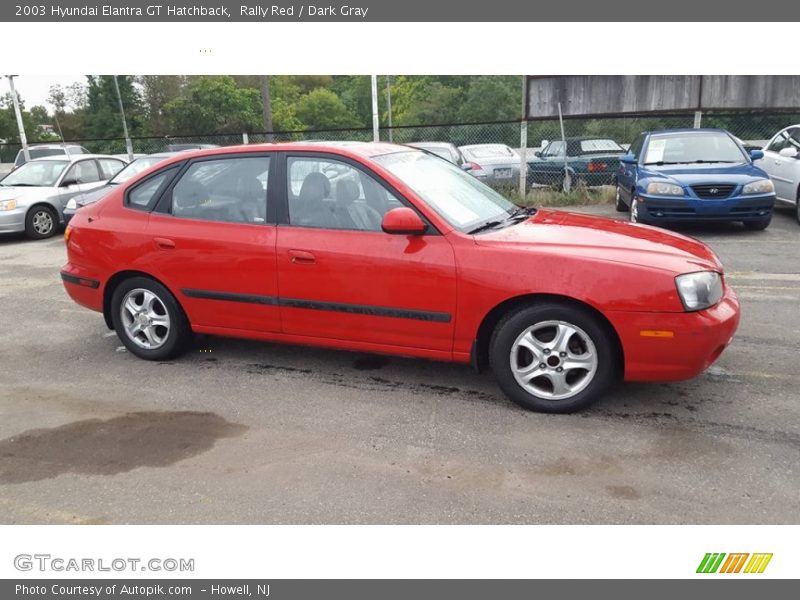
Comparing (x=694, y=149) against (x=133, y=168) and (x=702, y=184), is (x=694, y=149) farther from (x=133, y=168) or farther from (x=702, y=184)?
(x=133, y=168)

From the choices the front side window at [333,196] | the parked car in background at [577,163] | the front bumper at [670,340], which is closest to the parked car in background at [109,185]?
the parked car in background at [577,163]

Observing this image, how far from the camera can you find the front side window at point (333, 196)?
13.7 ft

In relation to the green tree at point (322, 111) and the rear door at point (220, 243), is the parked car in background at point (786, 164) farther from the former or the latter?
Answer: the green tree at point (322, 111)

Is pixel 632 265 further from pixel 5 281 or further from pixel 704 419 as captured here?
pixel 5 281

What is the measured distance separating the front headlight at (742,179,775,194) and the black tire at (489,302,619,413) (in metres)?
6.41

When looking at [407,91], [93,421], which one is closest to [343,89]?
[407,91]

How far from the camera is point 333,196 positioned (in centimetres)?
431

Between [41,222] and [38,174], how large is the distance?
1381 millimetres

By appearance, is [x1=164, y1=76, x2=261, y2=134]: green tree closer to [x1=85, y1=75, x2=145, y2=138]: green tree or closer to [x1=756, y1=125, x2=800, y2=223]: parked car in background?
[x1=85, y1=75, x2=145, y2=138]: green tree

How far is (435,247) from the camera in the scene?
12.8 ft

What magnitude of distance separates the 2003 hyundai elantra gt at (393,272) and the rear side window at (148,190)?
1 cm

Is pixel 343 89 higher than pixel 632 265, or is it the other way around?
pixel 343 89

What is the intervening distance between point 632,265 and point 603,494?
128cm

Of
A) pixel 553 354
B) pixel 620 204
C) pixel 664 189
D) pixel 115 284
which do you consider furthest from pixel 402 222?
pixel 620 204
